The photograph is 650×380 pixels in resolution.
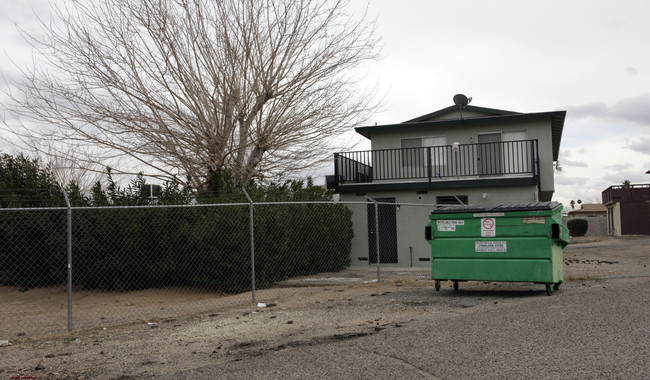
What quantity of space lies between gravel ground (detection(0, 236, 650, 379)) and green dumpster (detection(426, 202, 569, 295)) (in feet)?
1.42

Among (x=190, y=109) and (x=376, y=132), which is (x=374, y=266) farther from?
(x=190, y=109)

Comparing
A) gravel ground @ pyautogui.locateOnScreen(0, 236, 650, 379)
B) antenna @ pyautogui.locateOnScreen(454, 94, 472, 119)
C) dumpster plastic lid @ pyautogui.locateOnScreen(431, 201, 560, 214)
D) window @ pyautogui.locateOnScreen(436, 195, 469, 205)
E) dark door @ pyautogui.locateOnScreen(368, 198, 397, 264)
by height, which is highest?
antenna @ pyautogui.locateOnScreen(454, 94, 472, 119)

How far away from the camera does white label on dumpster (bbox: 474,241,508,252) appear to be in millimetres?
9672

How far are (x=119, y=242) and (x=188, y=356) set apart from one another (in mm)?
7211

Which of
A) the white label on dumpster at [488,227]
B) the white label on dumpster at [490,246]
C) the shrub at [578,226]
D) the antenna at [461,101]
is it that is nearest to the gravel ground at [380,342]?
the white label on dumpster at [490,246]

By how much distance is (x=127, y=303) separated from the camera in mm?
11398

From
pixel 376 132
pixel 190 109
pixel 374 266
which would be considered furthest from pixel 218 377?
pixel 376 132

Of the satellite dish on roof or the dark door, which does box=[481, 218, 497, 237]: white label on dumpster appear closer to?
the dark door

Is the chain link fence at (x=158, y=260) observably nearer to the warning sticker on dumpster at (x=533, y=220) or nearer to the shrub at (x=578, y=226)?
the warning sticker on dumpster at (x=533, y=220)

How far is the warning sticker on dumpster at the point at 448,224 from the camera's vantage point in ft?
33.1

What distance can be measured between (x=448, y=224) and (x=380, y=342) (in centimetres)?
438

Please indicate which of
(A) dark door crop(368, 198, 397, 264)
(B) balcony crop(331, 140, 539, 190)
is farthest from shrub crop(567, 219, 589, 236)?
(A) dark door crop(368, 198, 397, 264)

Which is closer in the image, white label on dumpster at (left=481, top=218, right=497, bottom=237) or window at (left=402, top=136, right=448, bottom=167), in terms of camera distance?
white label on dumpster at (left=481, top=218, right=497, bottom=237)

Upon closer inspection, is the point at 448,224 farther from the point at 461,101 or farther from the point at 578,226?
the point at 578,226
